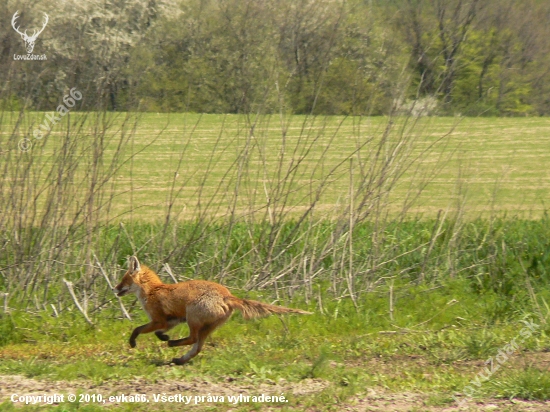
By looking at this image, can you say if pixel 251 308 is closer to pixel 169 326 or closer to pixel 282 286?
pixel 169 326

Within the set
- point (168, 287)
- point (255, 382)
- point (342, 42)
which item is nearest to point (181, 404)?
point (255, 382)

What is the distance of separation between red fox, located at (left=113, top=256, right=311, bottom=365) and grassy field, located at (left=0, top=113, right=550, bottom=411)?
255mm

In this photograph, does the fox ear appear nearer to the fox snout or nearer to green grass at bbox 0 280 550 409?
the fox snout

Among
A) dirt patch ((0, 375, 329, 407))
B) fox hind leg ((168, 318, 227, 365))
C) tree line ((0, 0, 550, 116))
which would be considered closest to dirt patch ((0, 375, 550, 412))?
dirt patch ((0, 375, 329, 407))

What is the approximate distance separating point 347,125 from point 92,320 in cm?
527

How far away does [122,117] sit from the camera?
361 inches

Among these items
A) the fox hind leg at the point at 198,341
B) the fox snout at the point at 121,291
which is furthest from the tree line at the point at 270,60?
the fox hind leg at the point at 198,341

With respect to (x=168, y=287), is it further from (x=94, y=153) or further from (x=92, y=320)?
(x=94, y=153)

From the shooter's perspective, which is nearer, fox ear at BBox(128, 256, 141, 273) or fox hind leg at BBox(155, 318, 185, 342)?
fox hind leg at BBox(155, 318, 185, 342)

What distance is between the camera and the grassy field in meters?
5.64

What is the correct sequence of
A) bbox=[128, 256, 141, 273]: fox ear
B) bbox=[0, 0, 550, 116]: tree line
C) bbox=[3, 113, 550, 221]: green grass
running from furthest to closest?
1. bbox=[3, 113, 550, 221]: green grass
2. bbox=[0, 0, 550, 116]: tree line
3. bbox=[128, 256, 141, 273]: fox ear

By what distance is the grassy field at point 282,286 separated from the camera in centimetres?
564

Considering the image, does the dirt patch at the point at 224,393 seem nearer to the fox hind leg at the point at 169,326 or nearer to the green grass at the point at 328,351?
the green grass at the point at 328,351

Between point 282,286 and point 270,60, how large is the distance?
2.69 metres
